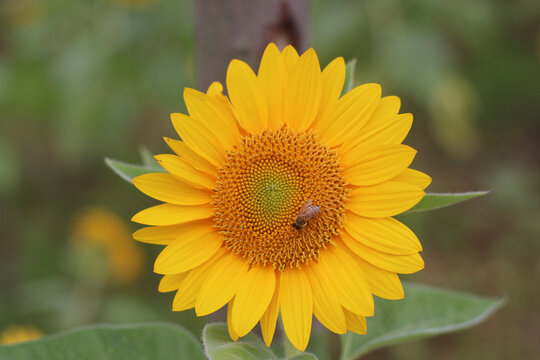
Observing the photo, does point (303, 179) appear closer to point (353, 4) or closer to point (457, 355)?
point (353, 4)

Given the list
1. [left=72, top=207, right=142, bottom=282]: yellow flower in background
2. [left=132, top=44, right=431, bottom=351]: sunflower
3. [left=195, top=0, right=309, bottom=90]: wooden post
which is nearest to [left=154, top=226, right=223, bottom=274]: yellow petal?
[left=132, top=44, right=431, bottom=351]: sunflower

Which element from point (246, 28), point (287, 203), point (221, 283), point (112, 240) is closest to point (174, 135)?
point (112, 240)

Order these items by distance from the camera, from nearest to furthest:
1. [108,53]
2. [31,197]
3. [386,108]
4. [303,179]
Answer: [386,108]
[303,179]
[108,53]
[31,197]

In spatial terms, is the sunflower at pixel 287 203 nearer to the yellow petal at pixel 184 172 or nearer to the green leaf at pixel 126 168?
the yellow petal at pixel 184 172

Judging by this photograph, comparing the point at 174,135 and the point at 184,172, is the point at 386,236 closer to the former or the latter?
the point at 184,172

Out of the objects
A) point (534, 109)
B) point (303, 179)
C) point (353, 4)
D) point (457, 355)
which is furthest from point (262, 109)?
point (534, 109)

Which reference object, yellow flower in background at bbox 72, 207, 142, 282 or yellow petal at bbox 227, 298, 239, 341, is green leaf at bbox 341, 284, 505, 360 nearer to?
yellow petal at bbox 227, 298, 239, 341
